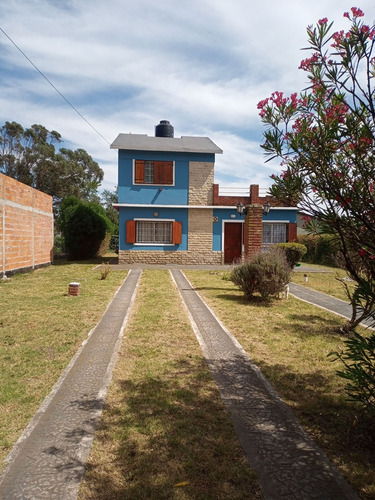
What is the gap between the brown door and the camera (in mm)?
20438

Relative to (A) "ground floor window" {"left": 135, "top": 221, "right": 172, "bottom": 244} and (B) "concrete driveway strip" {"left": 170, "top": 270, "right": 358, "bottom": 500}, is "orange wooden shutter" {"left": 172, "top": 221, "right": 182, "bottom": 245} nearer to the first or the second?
(A) "ground floor window" {"left": 135, "top": 221, "right": 172, "bottom": 244}

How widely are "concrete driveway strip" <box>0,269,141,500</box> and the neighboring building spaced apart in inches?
588

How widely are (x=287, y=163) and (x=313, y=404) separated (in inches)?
97.9

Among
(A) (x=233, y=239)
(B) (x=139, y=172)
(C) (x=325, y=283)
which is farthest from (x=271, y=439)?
(B) (x=139, y=172)

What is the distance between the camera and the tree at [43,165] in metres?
39.6

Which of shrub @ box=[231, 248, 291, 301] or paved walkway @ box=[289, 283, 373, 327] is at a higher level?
shrub @ box=[231, 248, 291, 301]

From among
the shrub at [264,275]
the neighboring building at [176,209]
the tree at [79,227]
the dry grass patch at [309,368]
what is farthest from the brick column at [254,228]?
the tree at [79,227]

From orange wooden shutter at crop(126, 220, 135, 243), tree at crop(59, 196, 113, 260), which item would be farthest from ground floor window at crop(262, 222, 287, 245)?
tree at crop(59, 196, 113, 260)

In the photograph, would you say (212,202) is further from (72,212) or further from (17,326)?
(17,326)

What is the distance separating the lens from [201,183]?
66.0 feet

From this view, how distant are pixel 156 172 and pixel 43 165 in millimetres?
26096

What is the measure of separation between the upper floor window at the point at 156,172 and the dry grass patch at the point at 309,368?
11.7 m

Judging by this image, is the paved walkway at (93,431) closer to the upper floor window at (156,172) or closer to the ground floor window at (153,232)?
the ground floor window at (153,232)

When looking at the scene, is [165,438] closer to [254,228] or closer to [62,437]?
[62,437]
